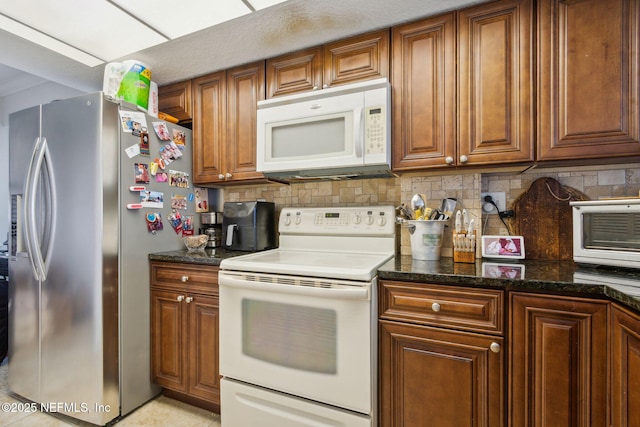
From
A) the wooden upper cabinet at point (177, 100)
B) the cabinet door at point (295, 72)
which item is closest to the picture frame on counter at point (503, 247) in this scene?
the cabinet door at point (295, 72)

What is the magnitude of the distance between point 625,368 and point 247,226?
1771 millimetres

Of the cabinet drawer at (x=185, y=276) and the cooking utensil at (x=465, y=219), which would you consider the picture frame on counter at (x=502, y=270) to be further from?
the cabinet drawer at (x=185, y=276)

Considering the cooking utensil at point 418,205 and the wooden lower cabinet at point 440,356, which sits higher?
the cooking utensil at point 418,205

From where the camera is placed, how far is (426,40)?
1.52 metres

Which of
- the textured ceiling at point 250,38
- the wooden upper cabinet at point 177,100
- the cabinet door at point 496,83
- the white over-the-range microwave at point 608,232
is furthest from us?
the wooden upper cabinet at point 177,100

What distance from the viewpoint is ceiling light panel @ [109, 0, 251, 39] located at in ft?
4.64

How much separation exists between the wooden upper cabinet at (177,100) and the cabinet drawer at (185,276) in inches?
42.6

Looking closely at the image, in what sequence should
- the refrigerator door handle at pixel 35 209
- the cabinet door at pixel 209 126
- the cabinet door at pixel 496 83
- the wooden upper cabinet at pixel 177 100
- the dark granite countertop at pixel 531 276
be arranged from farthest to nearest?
1. the wooden upper cabinet at pixel 177 100
2. the cabinet door at pixel 209 126
3. the refrigerator door handle at pixel 35 209
4. the cabinet door at pixel 496 83
5. the dark granite countertop at pixel 531 276

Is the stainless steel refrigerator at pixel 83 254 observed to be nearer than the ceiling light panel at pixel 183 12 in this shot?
No

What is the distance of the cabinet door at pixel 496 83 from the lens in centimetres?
135

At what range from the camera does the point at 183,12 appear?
1.48 metres

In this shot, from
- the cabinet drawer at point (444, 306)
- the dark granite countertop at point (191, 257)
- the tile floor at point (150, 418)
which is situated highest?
the dark granite countertop at point (191, 257)

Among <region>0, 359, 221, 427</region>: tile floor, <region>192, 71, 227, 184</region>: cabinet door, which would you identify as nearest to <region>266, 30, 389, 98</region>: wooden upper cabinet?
<region>192, 71, 227, 184</region>: cabinet door

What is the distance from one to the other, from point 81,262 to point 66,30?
127cm
